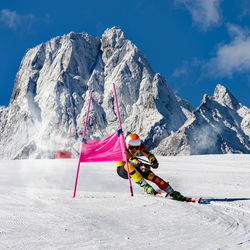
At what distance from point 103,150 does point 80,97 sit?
48486 mm

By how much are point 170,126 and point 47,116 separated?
73.4ft

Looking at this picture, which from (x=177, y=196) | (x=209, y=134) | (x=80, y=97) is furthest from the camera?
(x=80, y=97)

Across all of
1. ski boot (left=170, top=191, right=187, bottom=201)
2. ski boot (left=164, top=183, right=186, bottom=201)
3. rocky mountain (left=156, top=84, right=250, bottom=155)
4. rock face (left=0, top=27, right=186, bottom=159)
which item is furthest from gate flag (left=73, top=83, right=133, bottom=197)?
rock face (left=0, top=27, right=186, bottom=159)

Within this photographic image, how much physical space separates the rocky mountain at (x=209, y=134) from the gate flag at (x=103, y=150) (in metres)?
30.0

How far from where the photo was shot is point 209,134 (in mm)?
38125

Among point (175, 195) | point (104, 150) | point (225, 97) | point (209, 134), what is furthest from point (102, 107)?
point (175, 195)

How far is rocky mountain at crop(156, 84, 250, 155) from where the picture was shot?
36.2 meters

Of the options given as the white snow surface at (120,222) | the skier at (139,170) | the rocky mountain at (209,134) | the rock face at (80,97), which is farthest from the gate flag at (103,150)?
the rock face at (80,97)

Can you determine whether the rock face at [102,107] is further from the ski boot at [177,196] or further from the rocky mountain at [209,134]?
the ski boot at [177,196]

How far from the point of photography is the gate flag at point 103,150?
5.98 meters

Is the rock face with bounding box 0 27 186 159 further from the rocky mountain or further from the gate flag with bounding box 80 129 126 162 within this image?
the gate flag with bounding box 80 129 126 162

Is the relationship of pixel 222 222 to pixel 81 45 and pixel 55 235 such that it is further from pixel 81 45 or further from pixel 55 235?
pixel 81 45

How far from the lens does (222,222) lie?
3490mm

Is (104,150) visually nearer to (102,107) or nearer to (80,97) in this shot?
(102,107)
